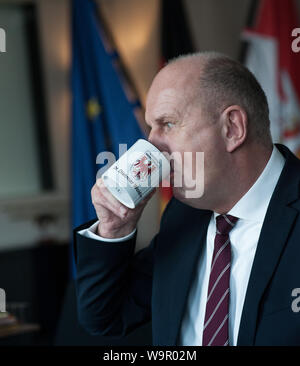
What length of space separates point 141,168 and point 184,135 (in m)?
0.14

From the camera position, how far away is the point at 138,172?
81 centimetres

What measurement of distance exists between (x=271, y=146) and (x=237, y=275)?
258mm

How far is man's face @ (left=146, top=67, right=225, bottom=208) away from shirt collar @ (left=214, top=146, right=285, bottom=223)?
0.19ft

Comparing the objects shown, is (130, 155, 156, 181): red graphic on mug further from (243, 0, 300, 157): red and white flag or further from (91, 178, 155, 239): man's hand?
(243, 0, 300, 157): red and white flag

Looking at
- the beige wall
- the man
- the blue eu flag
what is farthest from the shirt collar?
the beige wall

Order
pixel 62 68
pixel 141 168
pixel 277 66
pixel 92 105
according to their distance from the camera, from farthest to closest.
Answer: pixel 62 68 → pixel 92 105 → pixel 277 66 → pixel 141 168

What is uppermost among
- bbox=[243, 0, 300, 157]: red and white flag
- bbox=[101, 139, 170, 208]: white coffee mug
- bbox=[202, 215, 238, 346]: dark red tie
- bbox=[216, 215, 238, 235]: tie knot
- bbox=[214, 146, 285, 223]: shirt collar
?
bbox=[243, 0, 300, 157]: red and white flag

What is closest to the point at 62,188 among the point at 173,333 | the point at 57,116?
the point at 57,116

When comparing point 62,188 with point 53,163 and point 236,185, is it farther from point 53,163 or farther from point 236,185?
point 236,185

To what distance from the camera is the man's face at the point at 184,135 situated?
2.94 ft

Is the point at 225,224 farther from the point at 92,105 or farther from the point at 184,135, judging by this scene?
the point at 92,105

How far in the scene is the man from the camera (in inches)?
33.0

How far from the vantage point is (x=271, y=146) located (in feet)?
3.24

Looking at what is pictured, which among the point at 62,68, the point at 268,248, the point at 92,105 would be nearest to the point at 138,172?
the point at 268,248
